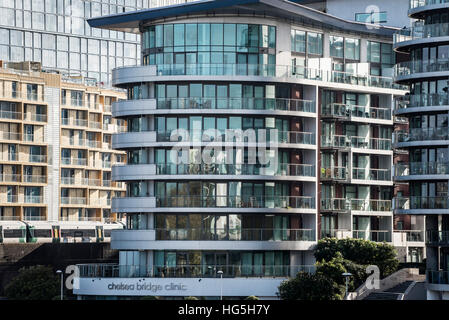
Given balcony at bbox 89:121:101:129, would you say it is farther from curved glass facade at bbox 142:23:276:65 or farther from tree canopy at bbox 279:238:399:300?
tree canopy at bbox 279:238:399:300

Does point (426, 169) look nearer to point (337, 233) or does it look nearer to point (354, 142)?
point (337, 233)

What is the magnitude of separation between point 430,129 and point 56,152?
78971mm

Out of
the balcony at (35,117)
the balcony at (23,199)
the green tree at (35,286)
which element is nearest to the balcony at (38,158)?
the balcony at (35,117)

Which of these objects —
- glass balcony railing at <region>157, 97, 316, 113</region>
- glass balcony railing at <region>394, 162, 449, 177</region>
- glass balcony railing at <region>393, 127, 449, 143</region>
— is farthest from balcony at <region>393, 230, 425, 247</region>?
glass balcony railing at <region>393, 127, 449, 143</region>

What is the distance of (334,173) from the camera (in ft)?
346

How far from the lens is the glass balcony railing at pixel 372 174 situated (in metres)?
107

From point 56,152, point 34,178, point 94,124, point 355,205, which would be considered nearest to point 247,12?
point 355,205

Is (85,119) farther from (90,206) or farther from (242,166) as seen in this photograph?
(242,166)

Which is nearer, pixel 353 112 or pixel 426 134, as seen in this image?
pixel 426 134

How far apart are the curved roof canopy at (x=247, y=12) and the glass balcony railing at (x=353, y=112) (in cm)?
702

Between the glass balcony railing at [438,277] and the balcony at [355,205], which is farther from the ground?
the balcony at [355,205]

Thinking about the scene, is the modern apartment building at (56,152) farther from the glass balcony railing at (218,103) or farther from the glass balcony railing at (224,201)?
the glass balcony railing at (218,103)
